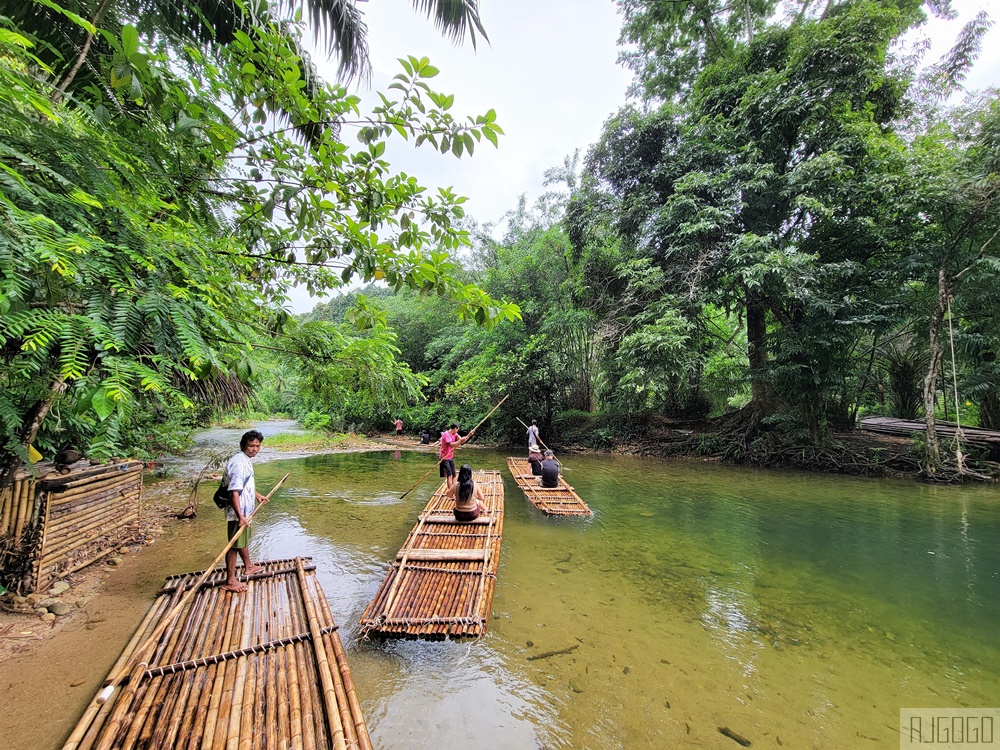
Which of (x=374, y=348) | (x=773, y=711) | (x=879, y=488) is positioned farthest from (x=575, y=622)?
(x=879, y=488)

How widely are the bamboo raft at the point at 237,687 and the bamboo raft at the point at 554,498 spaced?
13.9ft

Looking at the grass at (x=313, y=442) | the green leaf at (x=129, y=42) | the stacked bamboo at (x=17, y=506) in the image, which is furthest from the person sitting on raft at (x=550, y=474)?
the grass at (x=313, y=442)

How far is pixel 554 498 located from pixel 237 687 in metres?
5.60

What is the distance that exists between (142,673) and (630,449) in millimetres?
13749

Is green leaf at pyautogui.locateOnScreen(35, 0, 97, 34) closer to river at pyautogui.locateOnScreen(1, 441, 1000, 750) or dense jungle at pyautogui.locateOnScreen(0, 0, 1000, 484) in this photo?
dense jungle at pyautogui.locateOnScreen(0, 0, 1000, 484)

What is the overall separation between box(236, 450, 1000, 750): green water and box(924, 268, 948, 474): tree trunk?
1.72m

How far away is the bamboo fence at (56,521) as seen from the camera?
3.49 metres

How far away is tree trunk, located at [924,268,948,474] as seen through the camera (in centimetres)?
877

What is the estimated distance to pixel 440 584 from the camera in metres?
3.79

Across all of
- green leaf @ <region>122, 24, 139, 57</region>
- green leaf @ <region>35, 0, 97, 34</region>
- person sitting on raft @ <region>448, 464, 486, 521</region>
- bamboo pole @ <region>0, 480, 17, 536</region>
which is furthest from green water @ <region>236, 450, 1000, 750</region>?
green leaf @ <region>122, 24, 139, 57</region>

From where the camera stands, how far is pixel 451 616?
3.30 m

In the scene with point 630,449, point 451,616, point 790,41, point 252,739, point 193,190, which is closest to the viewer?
point 252,739

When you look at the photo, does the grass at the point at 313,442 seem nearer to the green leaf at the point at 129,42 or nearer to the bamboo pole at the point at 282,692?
the bamboo pole at the point at 282,692

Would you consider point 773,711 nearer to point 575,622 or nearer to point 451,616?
point 575,622
